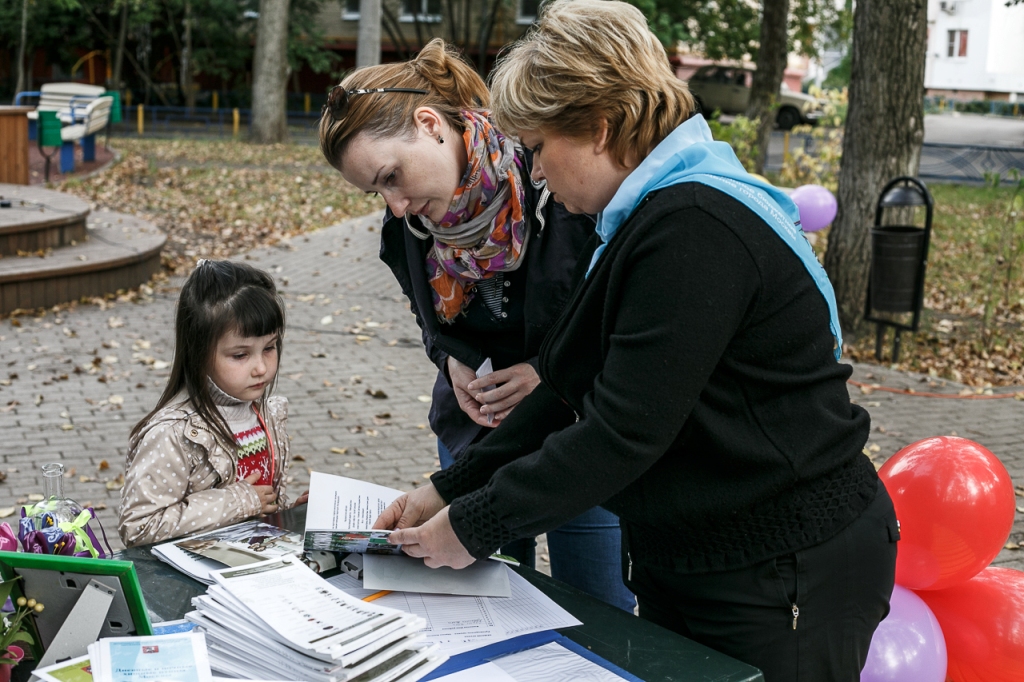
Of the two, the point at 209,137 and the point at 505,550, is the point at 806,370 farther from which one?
the point at 209,137

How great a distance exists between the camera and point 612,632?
6.23ft

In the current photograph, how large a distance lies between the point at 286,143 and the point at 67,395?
15.1 metres

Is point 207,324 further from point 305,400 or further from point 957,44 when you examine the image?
point 957,44

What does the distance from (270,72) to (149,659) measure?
19.6 m

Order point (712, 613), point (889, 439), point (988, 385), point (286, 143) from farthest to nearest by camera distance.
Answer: point (286, 143)
point (988, 385)
point (889, 439)
point (712, 613)

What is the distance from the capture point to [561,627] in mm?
1892

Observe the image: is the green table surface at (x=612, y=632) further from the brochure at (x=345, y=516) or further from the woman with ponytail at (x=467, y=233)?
the woman with ponytail at (x=467, y=233)

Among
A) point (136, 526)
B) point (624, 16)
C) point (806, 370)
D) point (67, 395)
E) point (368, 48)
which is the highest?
point (368, 48)

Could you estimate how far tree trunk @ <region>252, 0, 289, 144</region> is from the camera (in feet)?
63.7

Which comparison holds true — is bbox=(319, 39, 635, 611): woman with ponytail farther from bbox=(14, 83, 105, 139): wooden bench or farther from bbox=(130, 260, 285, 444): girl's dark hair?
bbox=(14, 83, 105, 139): wooden bench

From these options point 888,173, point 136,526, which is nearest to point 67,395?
point 136,526

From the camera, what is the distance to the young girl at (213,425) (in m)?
2.54

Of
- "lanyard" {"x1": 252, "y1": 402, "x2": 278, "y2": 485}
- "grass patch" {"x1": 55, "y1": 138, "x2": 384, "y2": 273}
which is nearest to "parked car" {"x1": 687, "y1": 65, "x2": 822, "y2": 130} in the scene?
"grass patch" {"x1": 55, "y1": 138, "x2": 384, "y2": 273}

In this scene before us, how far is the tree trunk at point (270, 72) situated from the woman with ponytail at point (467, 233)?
18323 millimetres
